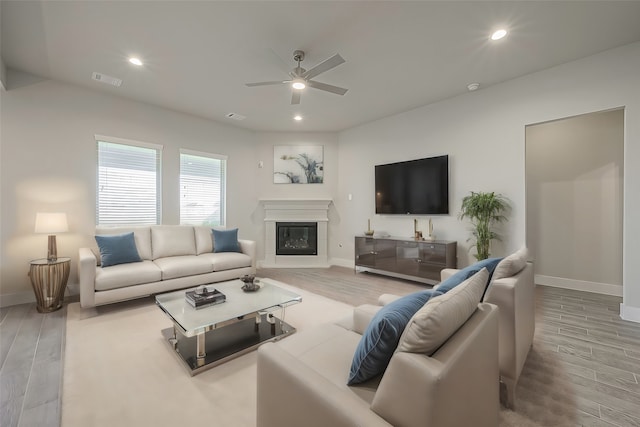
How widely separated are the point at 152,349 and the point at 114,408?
70 cm

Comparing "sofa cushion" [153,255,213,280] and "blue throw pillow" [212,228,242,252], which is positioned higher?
"blue throw pillow" [212,228,242,252]

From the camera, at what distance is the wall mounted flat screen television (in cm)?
434

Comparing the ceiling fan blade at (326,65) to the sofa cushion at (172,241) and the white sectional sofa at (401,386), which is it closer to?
the white sectional sofa at (401,386)

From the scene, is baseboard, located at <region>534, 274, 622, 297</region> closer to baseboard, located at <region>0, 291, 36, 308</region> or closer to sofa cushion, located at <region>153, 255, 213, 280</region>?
sofa cushion, located at <region>153, 255, 213, 280</region>

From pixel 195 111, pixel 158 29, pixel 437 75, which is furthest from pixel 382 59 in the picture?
pixel 195 111

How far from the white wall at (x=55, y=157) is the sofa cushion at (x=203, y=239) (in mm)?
592

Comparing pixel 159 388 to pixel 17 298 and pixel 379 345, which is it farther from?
pixel 17 298

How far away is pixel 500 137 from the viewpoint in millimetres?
3812

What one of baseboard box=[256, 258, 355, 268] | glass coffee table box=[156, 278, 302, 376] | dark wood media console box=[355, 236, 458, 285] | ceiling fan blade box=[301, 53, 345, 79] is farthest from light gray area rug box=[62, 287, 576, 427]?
baseboard box=[256, 258, 355, 268]

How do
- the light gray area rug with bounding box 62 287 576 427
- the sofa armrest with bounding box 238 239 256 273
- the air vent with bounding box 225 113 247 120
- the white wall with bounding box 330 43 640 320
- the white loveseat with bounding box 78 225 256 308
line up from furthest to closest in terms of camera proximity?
the air vent with bounding box 225 113 247 120
the sofa armrest with bounding box 238 239 256 273
the white loveseat with bounding box 78 225 256 308
the white wall with bounding box 330 43 640 320
the light gray area rug with bounding box 62 287 576 427

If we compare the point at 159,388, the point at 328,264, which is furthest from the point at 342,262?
the point at 159,388

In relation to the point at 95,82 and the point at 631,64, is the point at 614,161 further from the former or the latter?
the point at 95,82

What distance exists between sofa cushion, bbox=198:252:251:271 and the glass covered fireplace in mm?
1456

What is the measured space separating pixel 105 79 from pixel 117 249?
7.49 ft
